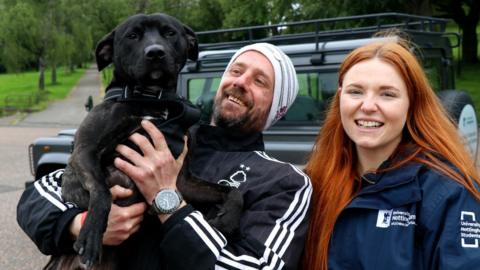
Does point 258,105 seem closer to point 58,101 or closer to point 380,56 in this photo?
point 380,56


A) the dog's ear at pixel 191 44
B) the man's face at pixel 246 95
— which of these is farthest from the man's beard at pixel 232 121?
the dog's ear at pixel 191 44

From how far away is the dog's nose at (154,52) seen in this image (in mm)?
2361

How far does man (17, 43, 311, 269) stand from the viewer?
202cm

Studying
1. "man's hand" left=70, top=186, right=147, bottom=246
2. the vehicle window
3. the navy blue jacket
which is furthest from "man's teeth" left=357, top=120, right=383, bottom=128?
the vehicle window

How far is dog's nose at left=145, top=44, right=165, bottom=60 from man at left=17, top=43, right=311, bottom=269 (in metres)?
0.34

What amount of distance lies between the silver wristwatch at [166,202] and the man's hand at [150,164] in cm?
3

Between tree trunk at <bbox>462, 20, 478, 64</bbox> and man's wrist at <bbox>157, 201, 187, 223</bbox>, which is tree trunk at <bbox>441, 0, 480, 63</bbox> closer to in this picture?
tree trunk at <bbox>462, 20, 478, 64</bbox>

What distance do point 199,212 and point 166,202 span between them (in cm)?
14

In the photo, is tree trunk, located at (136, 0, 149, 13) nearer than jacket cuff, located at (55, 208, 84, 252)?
No

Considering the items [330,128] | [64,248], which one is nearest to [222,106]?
[330,128]

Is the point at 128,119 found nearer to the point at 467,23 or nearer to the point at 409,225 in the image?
the point at 409,225

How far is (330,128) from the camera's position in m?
2.46

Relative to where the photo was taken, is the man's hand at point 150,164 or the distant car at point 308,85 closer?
the man's hand at point 150,164

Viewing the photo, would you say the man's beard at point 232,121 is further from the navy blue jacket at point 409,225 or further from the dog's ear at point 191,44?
the navy blue jacket at point 409,225
